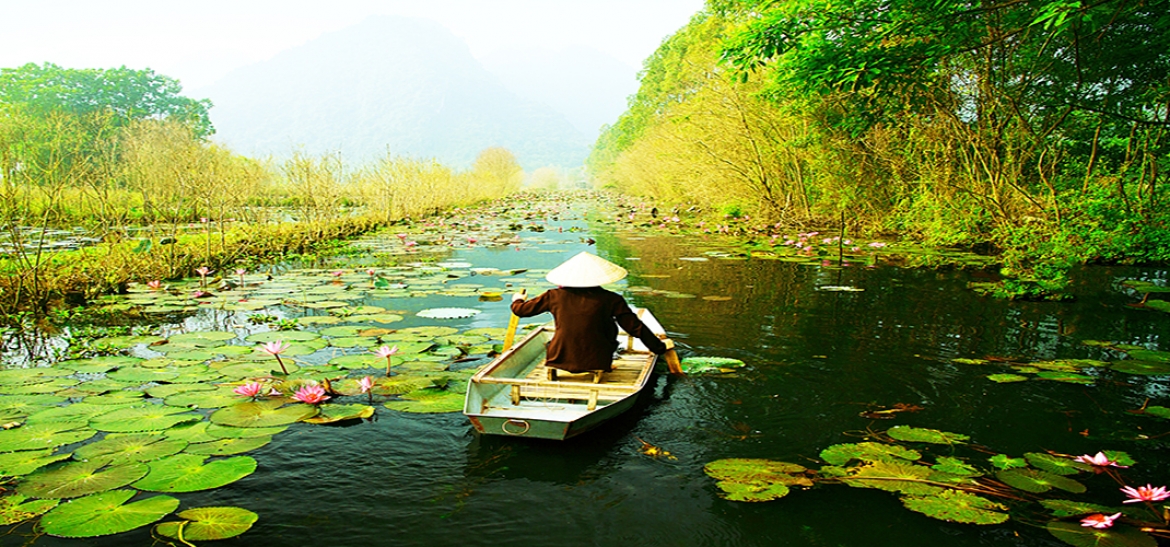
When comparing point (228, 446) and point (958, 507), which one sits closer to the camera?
point (958, 507)

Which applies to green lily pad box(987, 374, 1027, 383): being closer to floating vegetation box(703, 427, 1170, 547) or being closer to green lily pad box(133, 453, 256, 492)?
floating vegetation box(703, 427, 1170, 547)

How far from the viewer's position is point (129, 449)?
3559mm

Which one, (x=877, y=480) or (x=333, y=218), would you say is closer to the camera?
(x=877, y=480)

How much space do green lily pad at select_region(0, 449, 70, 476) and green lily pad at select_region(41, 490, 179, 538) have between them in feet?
1.66

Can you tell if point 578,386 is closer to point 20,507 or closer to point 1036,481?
point 1036,481

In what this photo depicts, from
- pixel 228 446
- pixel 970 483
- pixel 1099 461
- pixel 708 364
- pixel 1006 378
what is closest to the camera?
pixel 1099 461

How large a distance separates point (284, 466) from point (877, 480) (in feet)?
10.3

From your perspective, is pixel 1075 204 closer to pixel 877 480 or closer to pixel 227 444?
pixel 877 480

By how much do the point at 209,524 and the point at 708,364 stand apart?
12.3ft

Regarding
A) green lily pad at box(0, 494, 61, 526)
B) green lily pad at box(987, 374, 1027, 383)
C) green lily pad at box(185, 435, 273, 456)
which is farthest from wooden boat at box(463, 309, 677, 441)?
green lily pad at box(987, 374, 1027, 383)

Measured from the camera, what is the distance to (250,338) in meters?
6.15

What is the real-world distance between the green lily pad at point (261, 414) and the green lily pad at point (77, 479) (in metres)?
0.67

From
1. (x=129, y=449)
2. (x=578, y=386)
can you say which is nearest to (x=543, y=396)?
(x=578, y=386)

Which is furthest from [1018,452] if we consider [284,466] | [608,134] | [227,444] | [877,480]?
[608,134]
